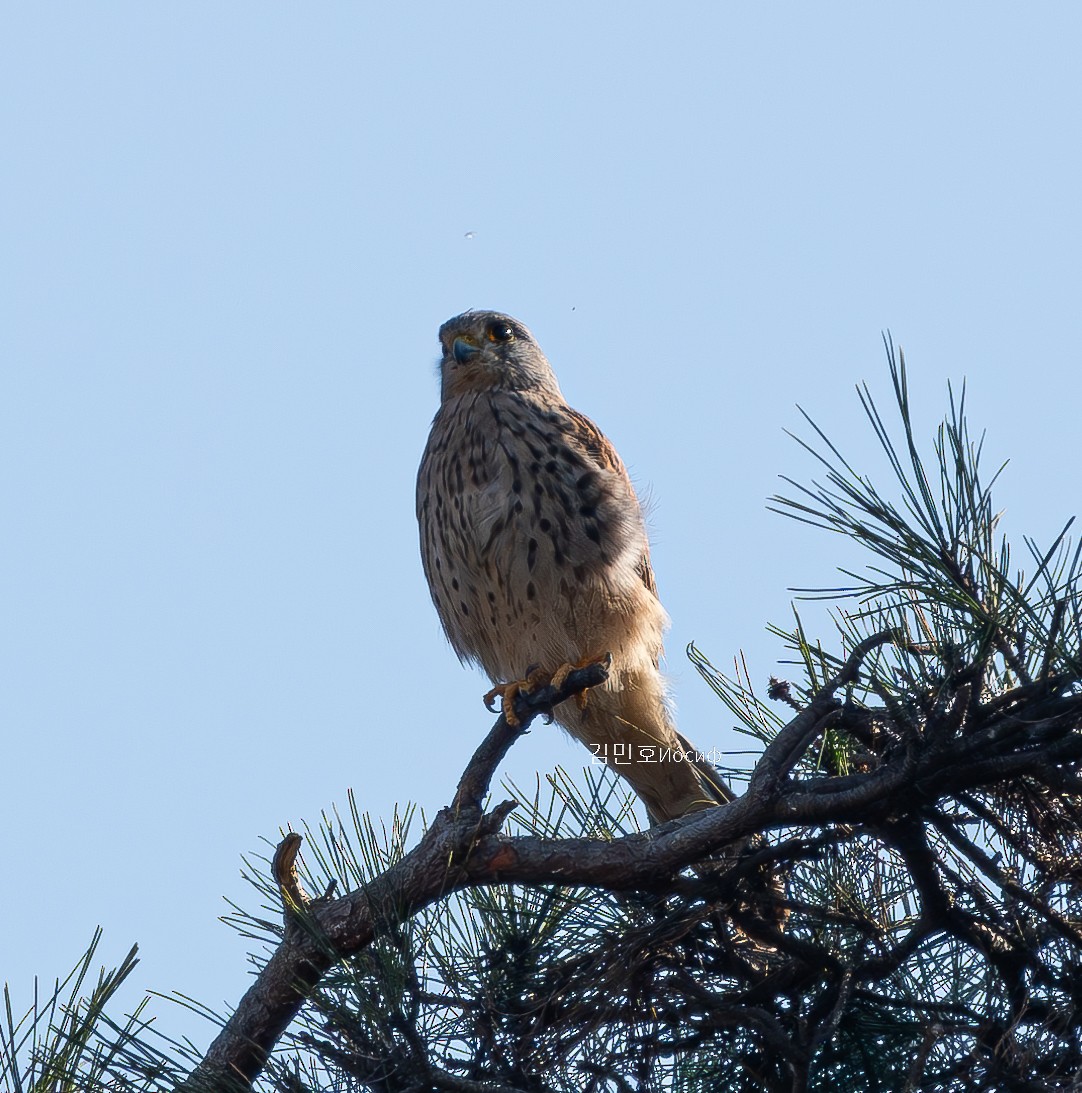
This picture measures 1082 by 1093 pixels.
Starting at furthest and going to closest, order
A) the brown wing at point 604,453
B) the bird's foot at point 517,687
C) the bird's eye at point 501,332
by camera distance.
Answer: the bird's eye at point 501,332, the brown wing at point 604,453, the bird's foot at point 517,687

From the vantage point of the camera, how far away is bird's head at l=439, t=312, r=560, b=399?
5.06 m

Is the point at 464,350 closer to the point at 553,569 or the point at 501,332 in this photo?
the point at 501,332

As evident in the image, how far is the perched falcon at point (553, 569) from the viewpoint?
4.38 metres

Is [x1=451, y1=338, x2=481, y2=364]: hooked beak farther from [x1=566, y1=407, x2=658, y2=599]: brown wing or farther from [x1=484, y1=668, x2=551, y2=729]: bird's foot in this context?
[x1=484, y1=668, x2=551, y2=729]: bird's foot

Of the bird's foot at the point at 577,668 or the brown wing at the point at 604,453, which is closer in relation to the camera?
the bird's foot at the point at 577,668

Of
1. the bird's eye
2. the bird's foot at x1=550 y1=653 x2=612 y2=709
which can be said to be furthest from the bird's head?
the bird's foot at x1=550 y1=653 x2=612 y2=709

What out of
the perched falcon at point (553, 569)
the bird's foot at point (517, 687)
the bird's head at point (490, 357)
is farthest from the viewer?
the bird's head at point (490, 357)

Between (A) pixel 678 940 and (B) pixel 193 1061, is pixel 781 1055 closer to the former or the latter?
(A) pixel 678 940

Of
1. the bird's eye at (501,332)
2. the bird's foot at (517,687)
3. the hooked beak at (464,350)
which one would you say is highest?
the bird's eye at (501,332)

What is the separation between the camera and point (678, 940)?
2.80m

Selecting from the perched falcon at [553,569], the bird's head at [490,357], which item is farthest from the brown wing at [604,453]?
the bird's head at [490,357]

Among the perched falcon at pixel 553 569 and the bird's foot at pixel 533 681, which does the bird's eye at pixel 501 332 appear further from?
the bird's foot at pixel 533 681

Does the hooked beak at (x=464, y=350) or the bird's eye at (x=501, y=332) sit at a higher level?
the bird's eye at (x=501, y=332)

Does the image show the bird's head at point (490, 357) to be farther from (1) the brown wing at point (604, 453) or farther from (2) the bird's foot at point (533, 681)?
(2) the bird's foot at point (533, 681)
